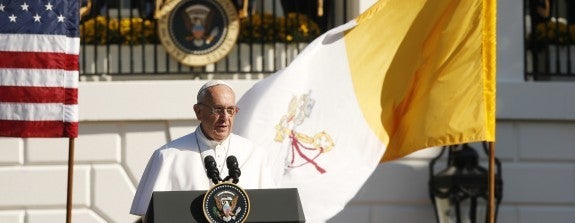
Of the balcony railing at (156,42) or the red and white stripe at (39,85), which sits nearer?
the red and white stripe at (39,85)

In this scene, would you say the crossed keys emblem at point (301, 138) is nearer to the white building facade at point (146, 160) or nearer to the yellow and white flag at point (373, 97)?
the yellow and white flag at point (373, 97)

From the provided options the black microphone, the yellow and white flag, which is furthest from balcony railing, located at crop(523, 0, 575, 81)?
the black microphone

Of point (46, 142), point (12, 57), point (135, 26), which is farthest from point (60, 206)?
point (12, 57)

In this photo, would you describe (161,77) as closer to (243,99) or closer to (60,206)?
(60,206)

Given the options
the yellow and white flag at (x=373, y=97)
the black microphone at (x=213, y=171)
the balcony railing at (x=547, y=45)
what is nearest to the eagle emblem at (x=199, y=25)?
Answer: the balcony railing at (x=547, y=45)

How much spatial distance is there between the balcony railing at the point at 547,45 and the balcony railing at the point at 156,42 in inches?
63.4

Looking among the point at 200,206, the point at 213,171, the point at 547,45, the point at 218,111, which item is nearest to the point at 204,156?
the point at 218,111

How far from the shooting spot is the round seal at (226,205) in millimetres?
8422

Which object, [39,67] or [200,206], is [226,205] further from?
[39,67]

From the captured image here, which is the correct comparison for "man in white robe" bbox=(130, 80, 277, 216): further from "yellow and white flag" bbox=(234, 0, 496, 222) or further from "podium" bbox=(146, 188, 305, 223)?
"yellow and white flag" bbox=(234, 0, 496, 222)

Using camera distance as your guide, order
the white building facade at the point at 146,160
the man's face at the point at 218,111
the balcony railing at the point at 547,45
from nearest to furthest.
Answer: the man's face at the point at 218,111 → the white building facade at the point at 146,160 → the balcony railing at the point at 547,45

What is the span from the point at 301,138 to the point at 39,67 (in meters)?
1.74

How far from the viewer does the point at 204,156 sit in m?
9.47

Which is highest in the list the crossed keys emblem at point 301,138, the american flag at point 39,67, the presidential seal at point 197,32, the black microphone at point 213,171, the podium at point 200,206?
the presidential seal at point 197,32
